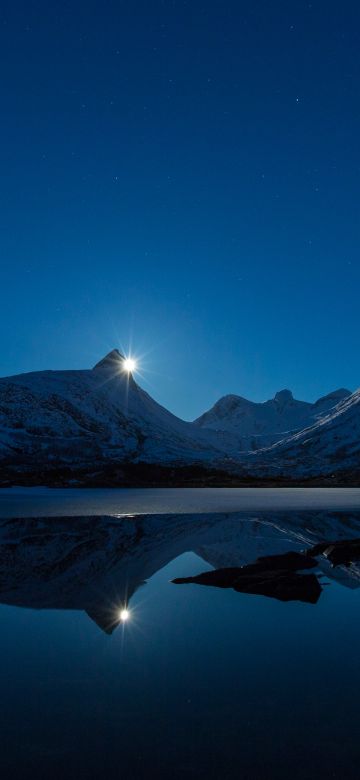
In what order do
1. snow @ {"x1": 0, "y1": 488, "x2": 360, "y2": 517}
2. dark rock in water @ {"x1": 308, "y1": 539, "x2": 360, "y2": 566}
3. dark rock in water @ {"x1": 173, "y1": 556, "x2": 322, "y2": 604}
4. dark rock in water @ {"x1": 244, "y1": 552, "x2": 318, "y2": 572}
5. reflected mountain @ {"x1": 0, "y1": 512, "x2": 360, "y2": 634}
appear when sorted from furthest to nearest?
snow @ {"x1": 0, "y1": 488, "x2": 360, "y2": 517}
dark rock in water @ {"x1": 308, "y1": 539, "x2": 360, "y2": 566}
dark rock in water @ {"x1": 244, "y1": 552, "x2": 318, "y2": 572}
dark rock in water @ {"x1": 173, "y1": 556, "x2": 322, "y2": 604}
reflected mountain @ {"x1": 0, "y1": 512, "x2": 360, "y2": 634}

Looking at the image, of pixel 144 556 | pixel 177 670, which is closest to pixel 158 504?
pixel 144 556

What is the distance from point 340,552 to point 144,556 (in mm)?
10844

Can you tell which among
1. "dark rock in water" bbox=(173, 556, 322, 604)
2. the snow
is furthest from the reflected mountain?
the snow

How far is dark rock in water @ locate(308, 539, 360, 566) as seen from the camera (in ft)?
96.2

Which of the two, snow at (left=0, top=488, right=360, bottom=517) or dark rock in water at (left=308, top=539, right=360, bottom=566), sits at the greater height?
snow at (left=0, top=488, right=360, bottom=517)

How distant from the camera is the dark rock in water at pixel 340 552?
2934 cm

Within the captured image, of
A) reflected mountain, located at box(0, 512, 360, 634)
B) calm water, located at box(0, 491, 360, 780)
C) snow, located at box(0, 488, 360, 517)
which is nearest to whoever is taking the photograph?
calm water, located at box(0, 491, 360, 780)

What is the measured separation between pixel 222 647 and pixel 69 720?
5808mm

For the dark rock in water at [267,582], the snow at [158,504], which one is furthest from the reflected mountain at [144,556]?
the snow at [158,504]

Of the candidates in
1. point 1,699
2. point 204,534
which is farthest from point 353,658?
point 204,534

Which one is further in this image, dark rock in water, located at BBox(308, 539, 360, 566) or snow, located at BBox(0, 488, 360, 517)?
snow, located at BBox(0, 488, 360, 517)

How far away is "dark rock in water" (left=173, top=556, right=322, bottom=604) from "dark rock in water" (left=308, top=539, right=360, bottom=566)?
584 centimetres

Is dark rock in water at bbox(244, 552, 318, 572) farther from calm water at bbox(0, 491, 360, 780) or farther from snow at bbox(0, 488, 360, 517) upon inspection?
snow at bbox(0, 488, 360, 517)

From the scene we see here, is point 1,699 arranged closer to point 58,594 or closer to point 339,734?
point 339,734
